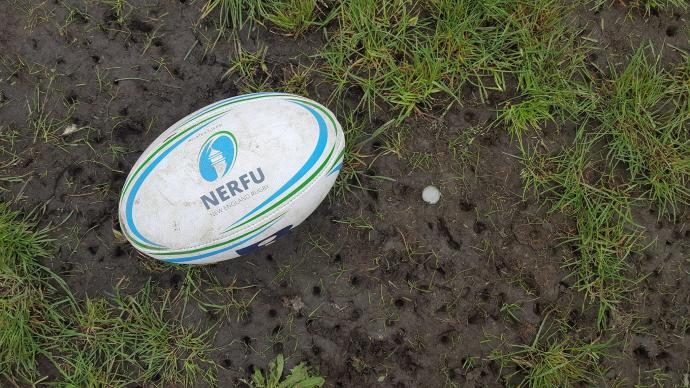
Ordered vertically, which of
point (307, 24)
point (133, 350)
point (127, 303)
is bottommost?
point (133, 350)

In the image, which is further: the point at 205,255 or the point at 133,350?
the point at 133,350

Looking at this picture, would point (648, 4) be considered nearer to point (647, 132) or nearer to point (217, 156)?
point (647, 132)

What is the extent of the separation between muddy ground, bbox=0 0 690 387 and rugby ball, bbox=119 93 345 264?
472 millimetres

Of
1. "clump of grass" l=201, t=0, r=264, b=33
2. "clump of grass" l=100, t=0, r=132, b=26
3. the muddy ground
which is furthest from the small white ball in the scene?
Answer: "clump of grass" l=100, t=0, r=132, b=26

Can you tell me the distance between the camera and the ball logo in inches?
82.8

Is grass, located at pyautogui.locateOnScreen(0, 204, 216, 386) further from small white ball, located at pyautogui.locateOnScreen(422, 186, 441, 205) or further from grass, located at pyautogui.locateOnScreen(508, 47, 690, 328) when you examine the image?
grass, located at pyautogui.locateOnScreen(508, 47, 690, 328)

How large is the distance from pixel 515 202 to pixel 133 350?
2.05 meters

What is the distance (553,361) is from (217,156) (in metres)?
1.90

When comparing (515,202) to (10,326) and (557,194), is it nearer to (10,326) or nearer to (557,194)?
(557,194)

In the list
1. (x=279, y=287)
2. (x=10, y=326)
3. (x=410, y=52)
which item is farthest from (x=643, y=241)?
(x=10, y=326)

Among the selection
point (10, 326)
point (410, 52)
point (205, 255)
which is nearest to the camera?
point (205, 255)

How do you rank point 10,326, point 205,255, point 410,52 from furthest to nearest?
point 410,52
point 10,326
point 205,255

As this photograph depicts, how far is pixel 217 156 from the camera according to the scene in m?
2.11

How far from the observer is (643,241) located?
8.93 feet
